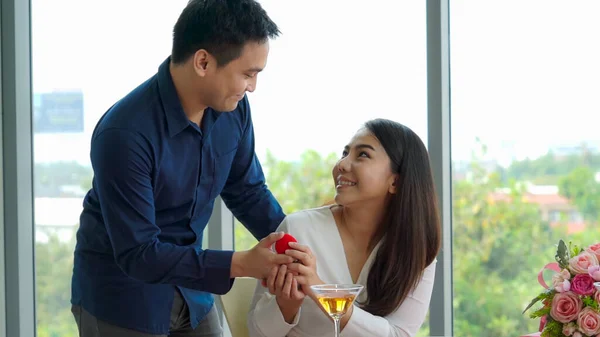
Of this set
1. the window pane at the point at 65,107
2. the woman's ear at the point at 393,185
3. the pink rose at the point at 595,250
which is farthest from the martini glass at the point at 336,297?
the window pane at the point at 65,107

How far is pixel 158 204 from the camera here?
223 centimetres

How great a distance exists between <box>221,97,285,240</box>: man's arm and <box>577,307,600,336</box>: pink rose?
1056mm

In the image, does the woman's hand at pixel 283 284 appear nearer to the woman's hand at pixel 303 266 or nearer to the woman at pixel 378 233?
the woman's hand at pixel 303 266

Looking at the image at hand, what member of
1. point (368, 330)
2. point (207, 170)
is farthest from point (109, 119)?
point (368, 330)

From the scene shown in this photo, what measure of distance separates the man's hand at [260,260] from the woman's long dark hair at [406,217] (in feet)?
1.39

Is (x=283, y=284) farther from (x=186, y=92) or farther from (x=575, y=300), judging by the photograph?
(x=575, y=300)

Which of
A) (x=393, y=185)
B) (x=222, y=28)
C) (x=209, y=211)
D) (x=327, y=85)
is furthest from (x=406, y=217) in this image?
(x=327, y=85)

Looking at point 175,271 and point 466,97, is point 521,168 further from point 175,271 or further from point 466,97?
point 175,271

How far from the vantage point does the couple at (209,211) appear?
2072mm

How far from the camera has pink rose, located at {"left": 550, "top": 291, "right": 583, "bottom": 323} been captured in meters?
1.78

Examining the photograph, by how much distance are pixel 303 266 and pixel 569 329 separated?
25.8 inches

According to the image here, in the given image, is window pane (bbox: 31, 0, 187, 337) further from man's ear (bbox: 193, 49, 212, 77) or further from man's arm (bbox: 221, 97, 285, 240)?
man's ear (bbox: 193, 49, 212, 77)

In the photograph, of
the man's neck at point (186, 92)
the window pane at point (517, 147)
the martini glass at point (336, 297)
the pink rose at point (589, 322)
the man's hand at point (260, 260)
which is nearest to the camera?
the martini glass at point (336, 297)

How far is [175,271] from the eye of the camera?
2061 millimetres
